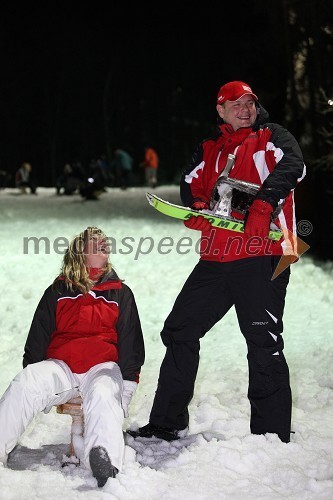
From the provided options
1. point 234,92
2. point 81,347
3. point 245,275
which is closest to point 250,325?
point 245,275

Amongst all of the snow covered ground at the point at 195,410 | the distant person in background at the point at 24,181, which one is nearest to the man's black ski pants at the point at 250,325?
the snow covered ground at the point at 195,410

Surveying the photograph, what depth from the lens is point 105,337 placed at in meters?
4.66

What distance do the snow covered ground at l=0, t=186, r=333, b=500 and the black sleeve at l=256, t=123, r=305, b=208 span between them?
4.78 ft

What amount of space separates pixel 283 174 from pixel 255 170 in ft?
0.89

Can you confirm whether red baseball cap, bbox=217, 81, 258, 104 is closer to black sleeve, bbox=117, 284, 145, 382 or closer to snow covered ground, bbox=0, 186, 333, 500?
black sleeve, bbox=117, 284, 145, 382

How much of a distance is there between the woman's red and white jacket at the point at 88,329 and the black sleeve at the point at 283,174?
3.60 feet

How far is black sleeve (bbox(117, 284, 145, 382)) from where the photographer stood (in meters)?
4.62

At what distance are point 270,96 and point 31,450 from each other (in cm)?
1432

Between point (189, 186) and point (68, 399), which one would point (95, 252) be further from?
point (68, 399)

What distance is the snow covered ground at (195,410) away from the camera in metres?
4.00

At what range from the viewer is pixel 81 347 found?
15.1 ft

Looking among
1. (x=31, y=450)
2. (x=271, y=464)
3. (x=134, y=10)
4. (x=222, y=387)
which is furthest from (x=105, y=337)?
(x=134, y=10)

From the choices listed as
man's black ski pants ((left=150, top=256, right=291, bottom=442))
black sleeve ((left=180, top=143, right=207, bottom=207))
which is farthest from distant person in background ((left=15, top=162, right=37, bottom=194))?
man's black ski pants ((left=150, top=256, right=291, bottom=442))

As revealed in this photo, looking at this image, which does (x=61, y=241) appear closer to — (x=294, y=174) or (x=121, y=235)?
(x=121, y=235)
